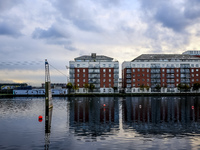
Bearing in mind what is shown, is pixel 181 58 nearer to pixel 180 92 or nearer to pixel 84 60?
pixel 180 92

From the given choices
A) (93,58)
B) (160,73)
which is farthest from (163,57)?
(93,58)

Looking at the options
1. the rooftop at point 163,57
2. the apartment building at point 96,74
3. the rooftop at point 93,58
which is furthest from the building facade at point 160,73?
the rooftop at point 93,58

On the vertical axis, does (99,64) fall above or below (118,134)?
above

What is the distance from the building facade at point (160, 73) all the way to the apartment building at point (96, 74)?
9427mm

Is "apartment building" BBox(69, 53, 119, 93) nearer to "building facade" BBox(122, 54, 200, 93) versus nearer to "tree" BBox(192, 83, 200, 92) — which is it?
"building facade" BBox(122, 54, 200, 93)

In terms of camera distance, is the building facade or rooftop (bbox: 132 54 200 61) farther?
rooftop (bbox: 132 54 200 61)

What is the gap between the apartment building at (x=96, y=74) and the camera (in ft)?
515

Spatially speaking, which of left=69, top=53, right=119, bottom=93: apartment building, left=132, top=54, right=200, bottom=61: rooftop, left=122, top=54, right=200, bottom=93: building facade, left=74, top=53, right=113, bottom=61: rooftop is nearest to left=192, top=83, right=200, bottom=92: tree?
left=122, top=54, right=200, bottom=93: building facade

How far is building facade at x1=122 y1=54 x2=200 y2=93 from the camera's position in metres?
160

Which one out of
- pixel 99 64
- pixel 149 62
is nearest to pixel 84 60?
pixel 99 64

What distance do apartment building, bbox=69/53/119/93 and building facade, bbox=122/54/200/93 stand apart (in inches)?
371

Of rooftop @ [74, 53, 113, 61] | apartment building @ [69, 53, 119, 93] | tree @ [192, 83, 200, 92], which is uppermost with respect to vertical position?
rooftop @ [74, 53, 113, 61]

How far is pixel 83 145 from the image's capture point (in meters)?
24.2

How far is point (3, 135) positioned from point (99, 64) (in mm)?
130197
